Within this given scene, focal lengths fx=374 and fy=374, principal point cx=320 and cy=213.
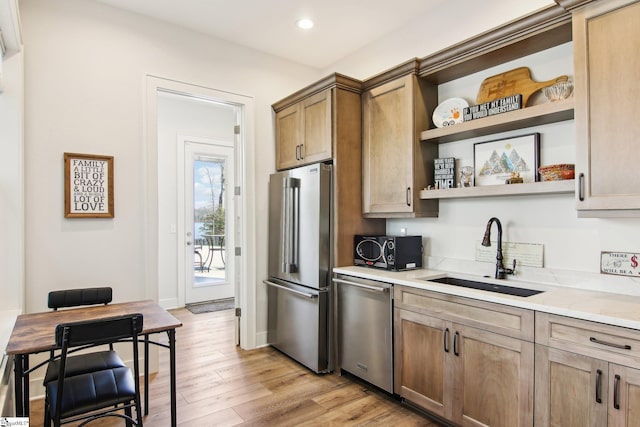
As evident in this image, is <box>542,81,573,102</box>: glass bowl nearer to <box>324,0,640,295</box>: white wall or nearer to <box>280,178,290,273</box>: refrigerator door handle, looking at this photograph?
<box>324,0,640,295</box>: white wall

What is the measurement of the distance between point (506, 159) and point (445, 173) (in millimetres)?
423

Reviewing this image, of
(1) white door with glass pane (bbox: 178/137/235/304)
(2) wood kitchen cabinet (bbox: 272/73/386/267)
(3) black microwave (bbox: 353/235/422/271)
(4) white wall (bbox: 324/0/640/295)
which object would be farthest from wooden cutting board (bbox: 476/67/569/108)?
(1) white door with glass pane (bbox: 178/137/235/304)

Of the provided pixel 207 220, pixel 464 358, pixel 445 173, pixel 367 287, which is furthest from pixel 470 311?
pixel 207 220

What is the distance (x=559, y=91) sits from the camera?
2.19m

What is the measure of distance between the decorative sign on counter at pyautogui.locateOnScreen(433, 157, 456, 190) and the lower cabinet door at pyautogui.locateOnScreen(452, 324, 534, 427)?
108 cm

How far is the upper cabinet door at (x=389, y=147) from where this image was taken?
283cm

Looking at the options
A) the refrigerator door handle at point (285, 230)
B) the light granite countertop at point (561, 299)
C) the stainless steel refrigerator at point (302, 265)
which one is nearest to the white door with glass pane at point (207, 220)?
the stainless steel refrigerator at point (302, 265)

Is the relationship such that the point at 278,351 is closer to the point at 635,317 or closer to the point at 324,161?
the point at 324,161

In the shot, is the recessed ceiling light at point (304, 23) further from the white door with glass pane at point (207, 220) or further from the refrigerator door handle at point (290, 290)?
the white door with glass pane at point (207, 220)

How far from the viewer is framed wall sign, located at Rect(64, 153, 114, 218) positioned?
277cm

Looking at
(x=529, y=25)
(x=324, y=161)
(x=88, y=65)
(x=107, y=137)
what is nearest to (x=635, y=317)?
(x=529, y=25)

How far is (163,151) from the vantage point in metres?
5.19

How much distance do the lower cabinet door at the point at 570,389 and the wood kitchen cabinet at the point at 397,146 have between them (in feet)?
4.36

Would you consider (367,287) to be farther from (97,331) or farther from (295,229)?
(97,331)
